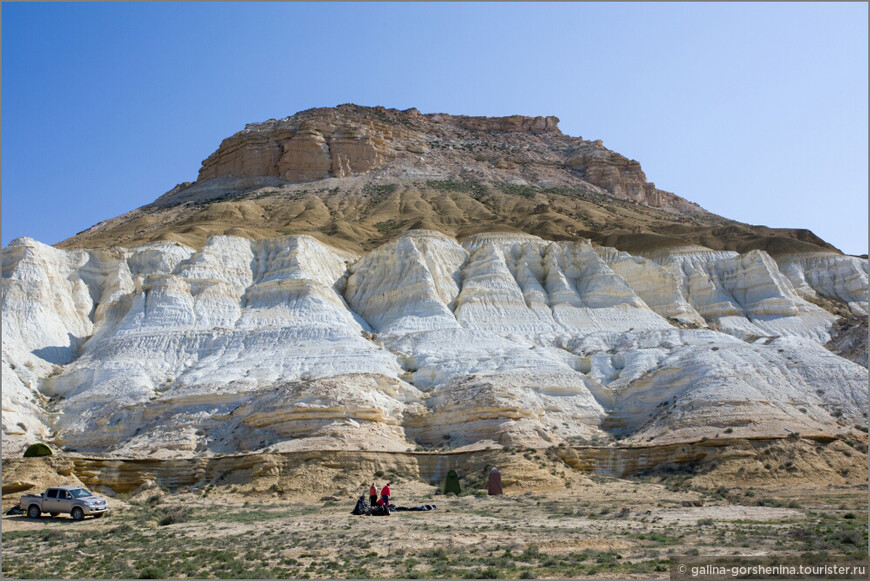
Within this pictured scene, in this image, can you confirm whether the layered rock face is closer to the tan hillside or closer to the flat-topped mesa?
the tan hillside

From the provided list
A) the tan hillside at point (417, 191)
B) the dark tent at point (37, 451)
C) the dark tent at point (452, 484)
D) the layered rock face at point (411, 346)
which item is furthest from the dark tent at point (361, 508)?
the tan hillside at point (417, 191)

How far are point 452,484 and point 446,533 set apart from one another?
1172 cm

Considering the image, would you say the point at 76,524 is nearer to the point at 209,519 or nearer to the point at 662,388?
the point at 209,519

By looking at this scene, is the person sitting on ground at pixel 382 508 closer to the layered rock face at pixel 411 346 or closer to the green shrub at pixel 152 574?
the green shrub at pixel 152 574

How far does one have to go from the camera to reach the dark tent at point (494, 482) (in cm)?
3338

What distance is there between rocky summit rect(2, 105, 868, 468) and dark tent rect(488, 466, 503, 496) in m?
5.06

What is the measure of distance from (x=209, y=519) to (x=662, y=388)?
27.3 metres

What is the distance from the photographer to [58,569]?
18766 mm

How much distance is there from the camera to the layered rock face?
134ft

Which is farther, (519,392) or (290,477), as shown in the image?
(519,392)

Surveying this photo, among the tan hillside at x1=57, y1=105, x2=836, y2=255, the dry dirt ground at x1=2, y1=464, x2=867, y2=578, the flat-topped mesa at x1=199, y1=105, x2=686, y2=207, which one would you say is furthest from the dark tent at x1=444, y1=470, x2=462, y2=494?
the flat-topped mesa at x1=199, y1=105, x2=686, y2=207

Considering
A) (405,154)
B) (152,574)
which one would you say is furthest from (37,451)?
(405,154)

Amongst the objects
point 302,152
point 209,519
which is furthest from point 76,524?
point 302,152

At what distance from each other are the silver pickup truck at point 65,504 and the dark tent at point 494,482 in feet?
49.3
